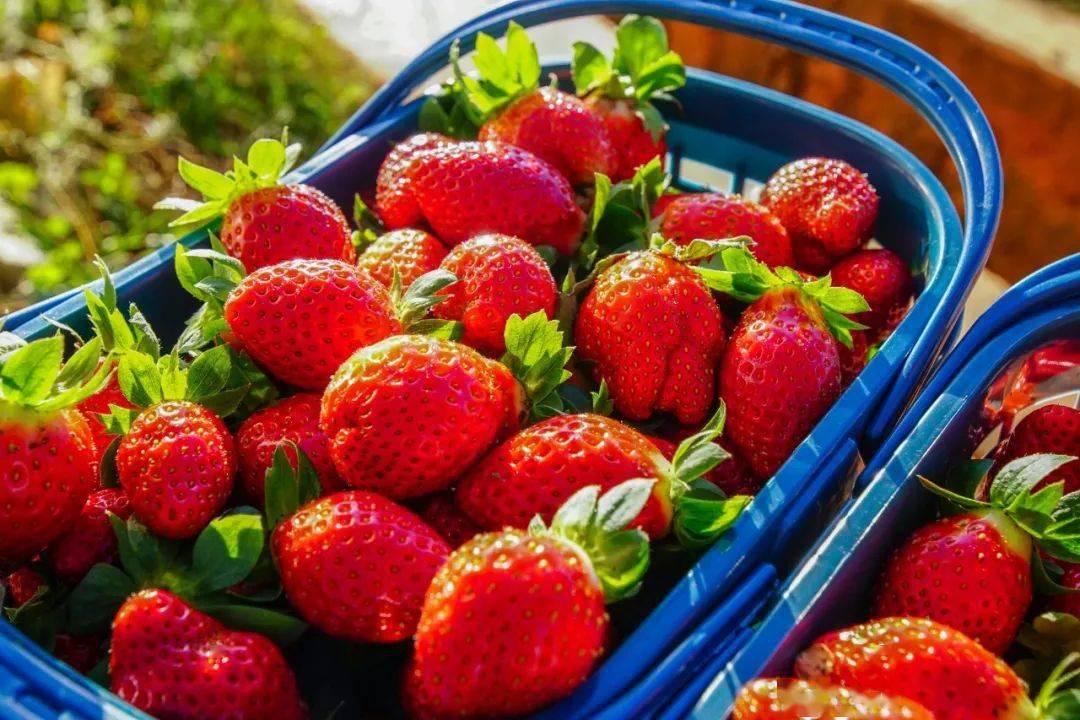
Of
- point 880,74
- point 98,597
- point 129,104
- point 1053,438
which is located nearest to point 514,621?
point 98,597

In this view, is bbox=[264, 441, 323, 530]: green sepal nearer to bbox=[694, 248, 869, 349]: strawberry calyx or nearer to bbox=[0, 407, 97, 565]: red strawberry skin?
bbox=[0, 407, 97, 565]: red strawberry skin

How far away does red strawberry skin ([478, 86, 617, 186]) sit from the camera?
1.24 m

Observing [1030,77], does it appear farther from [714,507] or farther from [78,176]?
[78,176]

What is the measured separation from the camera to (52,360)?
793 millimetres

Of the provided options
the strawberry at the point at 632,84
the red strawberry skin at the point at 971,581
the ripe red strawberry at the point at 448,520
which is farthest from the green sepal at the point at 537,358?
the strawberry at the point at 632,84

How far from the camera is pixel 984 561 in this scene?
815 mm

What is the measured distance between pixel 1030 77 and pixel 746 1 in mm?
1407

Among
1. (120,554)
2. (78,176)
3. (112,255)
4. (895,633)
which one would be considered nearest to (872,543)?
(895,633)

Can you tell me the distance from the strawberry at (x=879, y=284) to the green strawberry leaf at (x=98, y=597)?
2.74 feet

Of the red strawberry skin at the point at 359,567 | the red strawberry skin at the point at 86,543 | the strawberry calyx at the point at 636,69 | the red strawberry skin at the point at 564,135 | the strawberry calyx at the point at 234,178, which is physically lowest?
the red strawberry skin at the point at 86,543

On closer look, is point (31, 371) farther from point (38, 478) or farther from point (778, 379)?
point (778, 379)

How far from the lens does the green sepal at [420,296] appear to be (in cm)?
97

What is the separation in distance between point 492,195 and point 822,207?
0.40 m

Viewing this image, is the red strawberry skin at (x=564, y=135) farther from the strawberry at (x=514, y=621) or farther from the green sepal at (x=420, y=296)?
the strawberry at (x=514, y=621)
